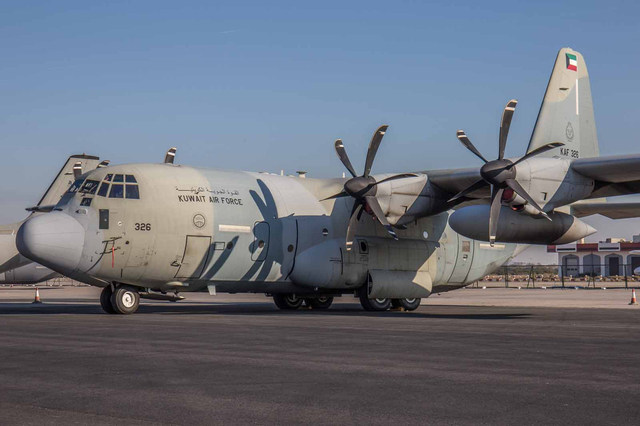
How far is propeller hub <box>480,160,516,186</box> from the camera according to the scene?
22.1 metres

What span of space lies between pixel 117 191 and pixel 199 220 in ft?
8.67

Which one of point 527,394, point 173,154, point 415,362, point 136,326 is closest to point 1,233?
point 173,154

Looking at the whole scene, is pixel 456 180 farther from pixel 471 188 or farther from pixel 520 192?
pixel 520 192

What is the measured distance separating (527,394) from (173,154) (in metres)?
19.8

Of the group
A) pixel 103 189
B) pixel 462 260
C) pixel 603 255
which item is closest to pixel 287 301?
pixel 462 260

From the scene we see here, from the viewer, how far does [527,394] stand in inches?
309

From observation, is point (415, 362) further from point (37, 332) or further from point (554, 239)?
point (554, 239)

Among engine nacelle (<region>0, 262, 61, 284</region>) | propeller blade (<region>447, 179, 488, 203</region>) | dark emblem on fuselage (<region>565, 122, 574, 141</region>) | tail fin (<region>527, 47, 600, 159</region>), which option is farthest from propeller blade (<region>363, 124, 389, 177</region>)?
engine nacelle (<region>0, 262, 61, 284</region>)

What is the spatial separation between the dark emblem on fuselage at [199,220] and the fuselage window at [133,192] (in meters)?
1.89

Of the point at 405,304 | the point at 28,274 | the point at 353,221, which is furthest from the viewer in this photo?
the point at 28,274

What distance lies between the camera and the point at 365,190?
24391mm

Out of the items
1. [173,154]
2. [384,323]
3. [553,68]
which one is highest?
[553,68]

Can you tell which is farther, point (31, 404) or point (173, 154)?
point (173, 154)

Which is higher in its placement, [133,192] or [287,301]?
[133,192]
